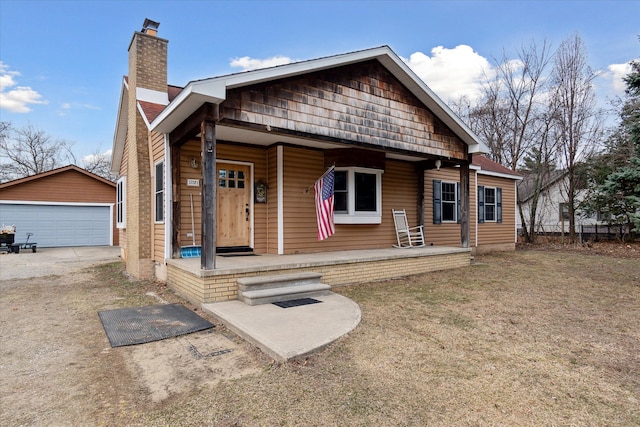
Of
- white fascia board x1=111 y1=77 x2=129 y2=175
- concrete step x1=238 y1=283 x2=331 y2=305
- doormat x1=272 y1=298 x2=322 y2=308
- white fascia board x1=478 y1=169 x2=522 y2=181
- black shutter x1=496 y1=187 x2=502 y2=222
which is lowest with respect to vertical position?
doormat x1=272 y1=298 x2=322 y2=308

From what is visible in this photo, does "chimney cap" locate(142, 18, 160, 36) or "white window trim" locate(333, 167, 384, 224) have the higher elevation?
"chimney cap" locate(142, 18, 160, 36)

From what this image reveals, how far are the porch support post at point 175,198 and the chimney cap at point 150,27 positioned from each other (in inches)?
115

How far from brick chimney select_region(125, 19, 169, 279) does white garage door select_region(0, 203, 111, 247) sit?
1054cm

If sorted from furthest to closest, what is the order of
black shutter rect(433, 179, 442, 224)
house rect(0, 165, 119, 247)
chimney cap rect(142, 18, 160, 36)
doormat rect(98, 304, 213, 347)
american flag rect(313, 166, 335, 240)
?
house rect(0, 165, 119, 247) < black shutter rect(433, 179, 442, 224) < chimney cap rect(142, 18, 160, 36) < american flag rect(313, 166, 335, 240) < doormat rect(98, 304, 213, 347)

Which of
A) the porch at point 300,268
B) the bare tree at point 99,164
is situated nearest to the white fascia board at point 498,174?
the porch at point 300,268

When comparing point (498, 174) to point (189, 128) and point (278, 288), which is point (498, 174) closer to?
point (278, 288)

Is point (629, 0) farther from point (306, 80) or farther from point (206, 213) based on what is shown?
point (206, 213)

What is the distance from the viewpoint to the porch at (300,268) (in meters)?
4.95

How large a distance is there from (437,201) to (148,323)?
8449 millimetres

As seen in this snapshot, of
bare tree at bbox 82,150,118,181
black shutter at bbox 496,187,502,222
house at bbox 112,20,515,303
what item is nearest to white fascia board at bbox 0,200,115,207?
house at bbox 112,20,515,303

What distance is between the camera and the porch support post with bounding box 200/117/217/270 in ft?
16.1

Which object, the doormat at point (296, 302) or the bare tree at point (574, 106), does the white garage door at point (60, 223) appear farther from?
the bare tree at point (574, 106)

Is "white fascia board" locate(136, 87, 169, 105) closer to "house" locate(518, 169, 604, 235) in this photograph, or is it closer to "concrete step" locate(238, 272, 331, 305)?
"concrete step" locate(238, 272, 331, 305)

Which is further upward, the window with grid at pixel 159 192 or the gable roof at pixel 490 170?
the gable roof at pixel 490 170
